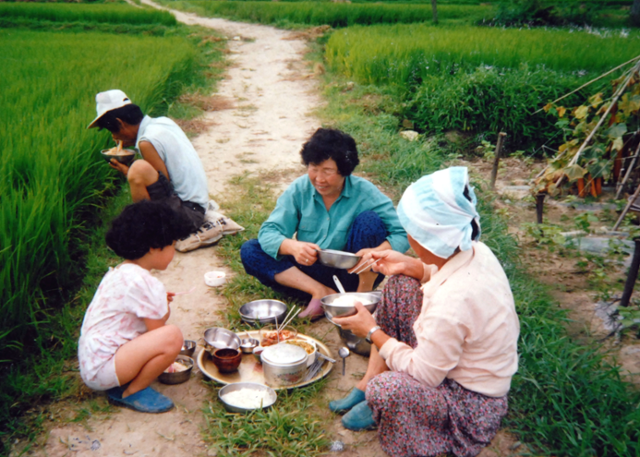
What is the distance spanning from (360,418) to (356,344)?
0.53 meters

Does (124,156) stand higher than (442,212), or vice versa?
(442,212)

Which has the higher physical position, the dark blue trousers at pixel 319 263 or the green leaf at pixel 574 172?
the green leaf at pixel 574 172

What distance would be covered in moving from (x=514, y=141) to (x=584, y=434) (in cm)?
491

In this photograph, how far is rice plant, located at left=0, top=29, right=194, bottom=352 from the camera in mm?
2547

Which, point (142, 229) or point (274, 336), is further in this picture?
point (274, 336)

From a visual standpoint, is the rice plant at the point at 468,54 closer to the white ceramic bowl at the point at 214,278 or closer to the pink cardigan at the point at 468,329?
the white ceramic bowl at the point at 214,278

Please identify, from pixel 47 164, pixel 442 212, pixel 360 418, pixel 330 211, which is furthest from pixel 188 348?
pixel 47 164

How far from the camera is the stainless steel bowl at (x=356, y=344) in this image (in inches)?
99.3

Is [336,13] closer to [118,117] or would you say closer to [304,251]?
[118,117]

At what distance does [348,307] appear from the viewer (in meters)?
2.30

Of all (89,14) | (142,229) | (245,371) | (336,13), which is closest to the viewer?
(142,229)

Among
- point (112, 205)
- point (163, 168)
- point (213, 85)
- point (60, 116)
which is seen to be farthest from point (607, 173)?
point (213, 85)

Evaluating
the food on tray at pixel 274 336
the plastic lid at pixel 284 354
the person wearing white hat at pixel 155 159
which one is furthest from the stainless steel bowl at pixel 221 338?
the person wearing white hat at pixel 155 159

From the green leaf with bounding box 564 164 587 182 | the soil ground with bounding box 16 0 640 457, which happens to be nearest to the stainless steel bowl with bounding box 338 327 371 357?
the soil ground with bounding box 16 0 640 457
